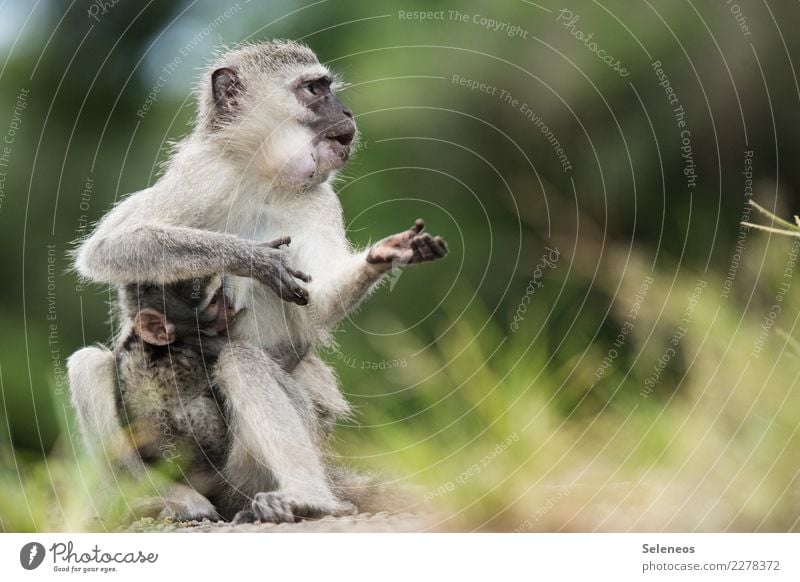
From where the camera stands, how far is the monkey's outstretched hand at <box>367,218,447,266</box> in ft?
12.5

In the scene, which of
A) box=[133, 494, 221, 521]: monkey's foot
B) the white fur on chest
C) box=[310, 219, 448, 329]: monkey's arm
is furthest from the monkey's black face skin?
box=[133, 494, 221, 521]: monkey's foot

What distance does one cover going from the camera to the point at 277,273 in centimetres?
419

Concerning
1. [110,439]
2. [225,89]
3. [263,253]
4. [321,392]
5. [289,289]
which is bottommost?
[110,439]

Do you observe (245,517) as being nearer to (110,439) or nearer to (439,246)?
(110,439)

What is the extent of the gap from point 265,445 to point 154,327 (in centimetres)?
62

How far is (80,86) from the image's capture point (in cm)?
660

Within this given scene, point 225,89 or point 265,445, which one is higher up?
point 225,89

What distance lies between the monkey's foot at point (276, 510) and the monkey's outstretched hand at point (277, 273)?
29.3 inches

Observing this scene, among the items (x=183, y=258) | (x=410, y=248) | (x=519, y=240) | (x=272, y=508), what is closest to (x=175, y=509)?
(x=272, y=508)

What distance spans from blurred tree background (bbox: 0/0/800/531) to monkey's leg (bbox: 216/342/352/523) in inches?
16.4

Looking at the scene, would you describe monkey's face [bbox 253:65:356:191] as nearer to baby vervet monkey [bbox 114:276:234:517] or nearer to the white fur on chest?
the white fur on chest

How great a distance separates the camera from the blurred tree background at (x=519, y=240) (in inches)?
171

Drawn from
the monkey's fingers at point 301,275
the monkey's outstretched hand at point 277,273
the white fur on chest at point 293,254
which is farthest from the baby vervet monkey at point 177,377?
Answer: the monkey's fingers at point 301,275

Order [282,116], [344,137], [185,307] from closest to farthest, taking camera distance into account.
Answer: [185,307] → [344,137] → [282,116]
